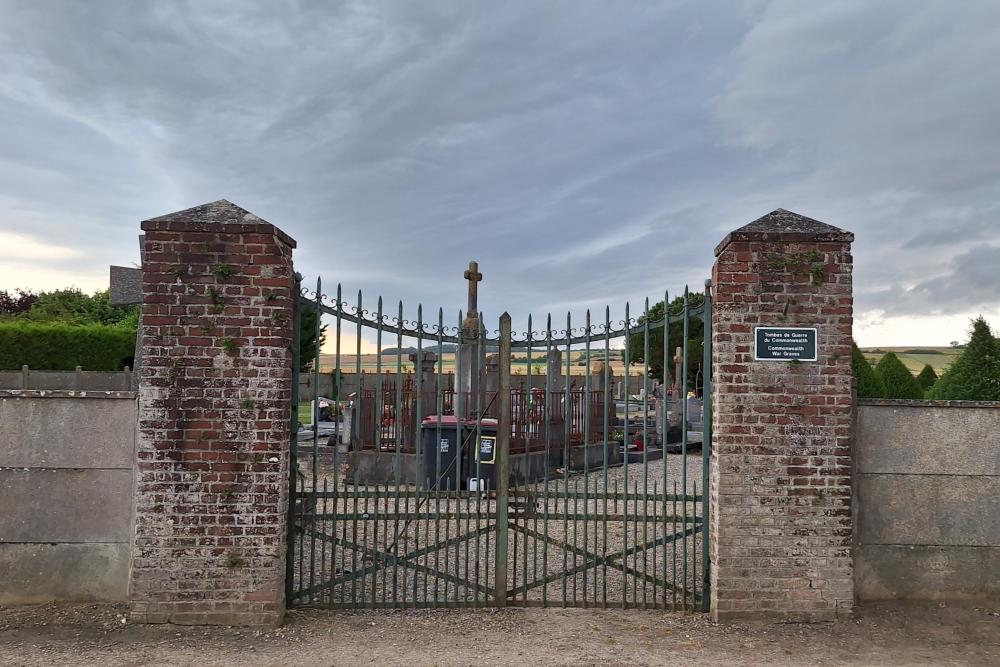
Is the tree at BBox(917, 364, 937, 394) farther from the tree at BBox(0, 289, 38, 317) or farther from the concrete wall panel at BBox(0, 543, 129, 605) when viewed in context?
the tree at BBox(0, 289, 38, 317)

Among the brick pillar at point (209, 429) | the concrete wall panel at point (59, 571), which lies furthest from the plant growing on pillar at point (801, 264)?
the concrete wall panel at point (59, 571)

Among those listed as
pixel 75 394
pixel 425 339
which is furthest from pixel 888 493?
pixel 75 394

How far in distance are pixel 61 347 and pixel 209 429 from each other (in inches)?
923

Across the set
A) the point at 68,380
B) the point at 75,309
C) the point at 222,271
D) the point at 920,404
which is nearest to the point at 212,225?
the point at 222,271

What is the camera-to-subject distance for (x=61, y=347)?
23.9 m

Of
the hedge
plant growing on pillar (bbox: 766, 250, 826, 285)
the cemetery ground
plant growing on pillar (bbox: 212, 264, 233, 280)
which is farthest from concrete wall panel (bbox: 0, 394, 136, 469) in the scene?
the hedge

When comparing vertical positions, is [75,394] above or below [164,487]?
above

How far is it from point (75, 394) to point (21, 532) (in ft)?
3.70

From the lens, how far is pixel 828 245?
195 inches

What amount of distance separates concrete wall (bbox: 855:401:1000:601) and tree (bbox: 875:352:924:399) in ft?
24.0

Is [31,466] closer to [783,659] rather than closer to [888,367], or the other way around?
[783,659]

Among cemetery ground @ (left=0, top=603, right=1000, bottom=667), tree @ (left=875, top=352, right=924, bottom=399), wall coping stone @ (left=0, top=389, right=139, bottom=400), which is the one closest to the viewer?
cemetery ground @ (left=0, top=603, right=1000, bottom=667)

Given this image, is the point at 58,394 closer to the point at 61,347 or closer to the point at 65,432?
the point at 65,432

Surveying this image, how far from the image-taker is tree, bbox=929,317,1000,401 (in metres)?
8.78
